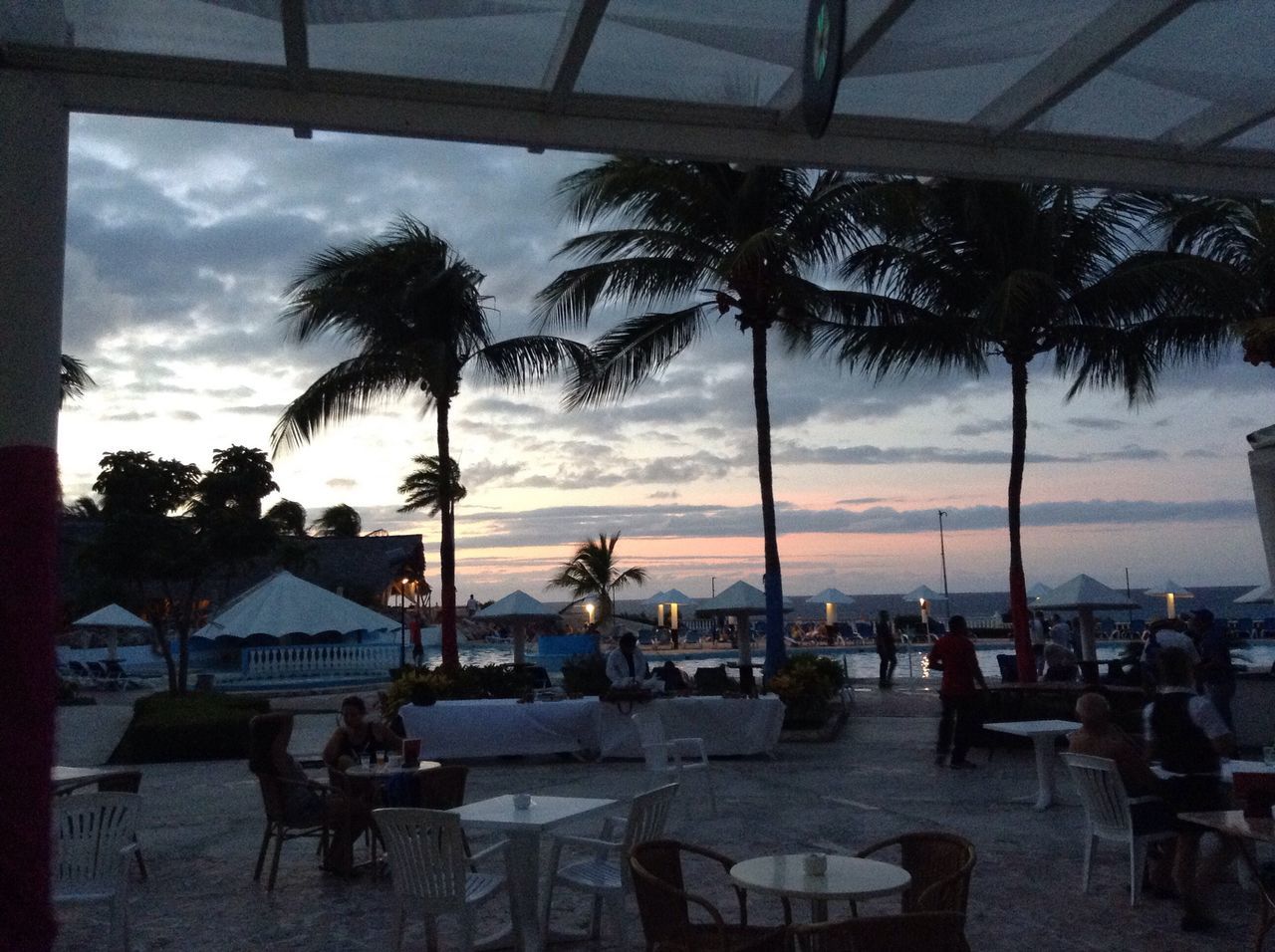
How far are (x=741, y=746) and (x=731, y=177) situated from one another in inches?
337

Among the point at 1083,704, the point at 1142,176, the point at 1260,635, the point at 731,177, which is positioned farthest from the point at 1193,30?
the point at 1260,635

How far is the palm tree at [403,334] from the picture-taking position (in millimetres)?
18312

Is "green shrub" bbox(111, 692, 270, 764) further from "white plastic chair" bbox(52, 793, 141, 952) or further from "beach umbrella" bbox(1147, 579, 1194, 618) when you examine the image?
"beach umbrella" bbox(1147, 579, 1194, 618)

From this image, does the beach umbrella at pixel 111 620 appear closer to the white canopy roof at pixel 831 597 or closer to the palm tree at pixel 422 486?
the palm tree at pixel 422 486

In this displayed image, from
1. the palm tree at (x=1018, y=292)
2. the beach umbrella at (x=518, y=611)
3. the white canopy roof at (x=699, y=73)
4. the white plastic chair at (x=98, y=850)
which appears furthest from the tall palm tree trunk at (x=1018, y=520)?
the white plastic chair at (x=98, y=850)

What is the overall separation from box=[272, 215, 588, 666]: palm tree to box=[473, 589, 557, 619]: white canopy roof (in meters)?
3.26

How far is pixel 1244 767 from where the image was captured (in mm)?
6664

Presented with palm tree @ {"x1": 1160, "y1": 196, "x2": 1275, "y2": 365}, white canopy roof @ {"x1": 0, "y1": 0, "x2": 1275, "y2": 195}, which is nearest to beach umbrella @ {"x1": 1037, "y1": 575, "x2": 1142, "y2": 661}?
palm tree @ {"x1": 1160, "y1": 196, "x2": 1275, "y2": 365}

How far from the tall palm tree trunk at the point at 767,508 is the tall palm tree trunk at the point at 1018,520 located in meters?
3.35

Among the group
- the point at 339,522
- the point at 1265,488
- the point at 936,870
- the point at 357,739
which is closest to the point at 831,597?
the point at 1265,488

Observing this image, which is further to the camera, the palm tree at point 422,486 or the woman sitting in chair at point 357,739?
the palm tree at point 422,486

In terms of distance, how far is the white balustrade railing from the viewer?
3067 cm

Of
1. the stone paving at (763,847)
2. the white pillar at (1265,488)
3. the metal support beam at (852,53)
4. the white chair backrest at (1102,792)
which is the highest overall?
the metal support beam at (852,53)

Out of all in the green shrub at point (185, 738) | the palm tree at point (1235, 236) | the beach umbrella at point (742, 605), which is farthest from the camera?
the beach umbrella at point (742, 605)
